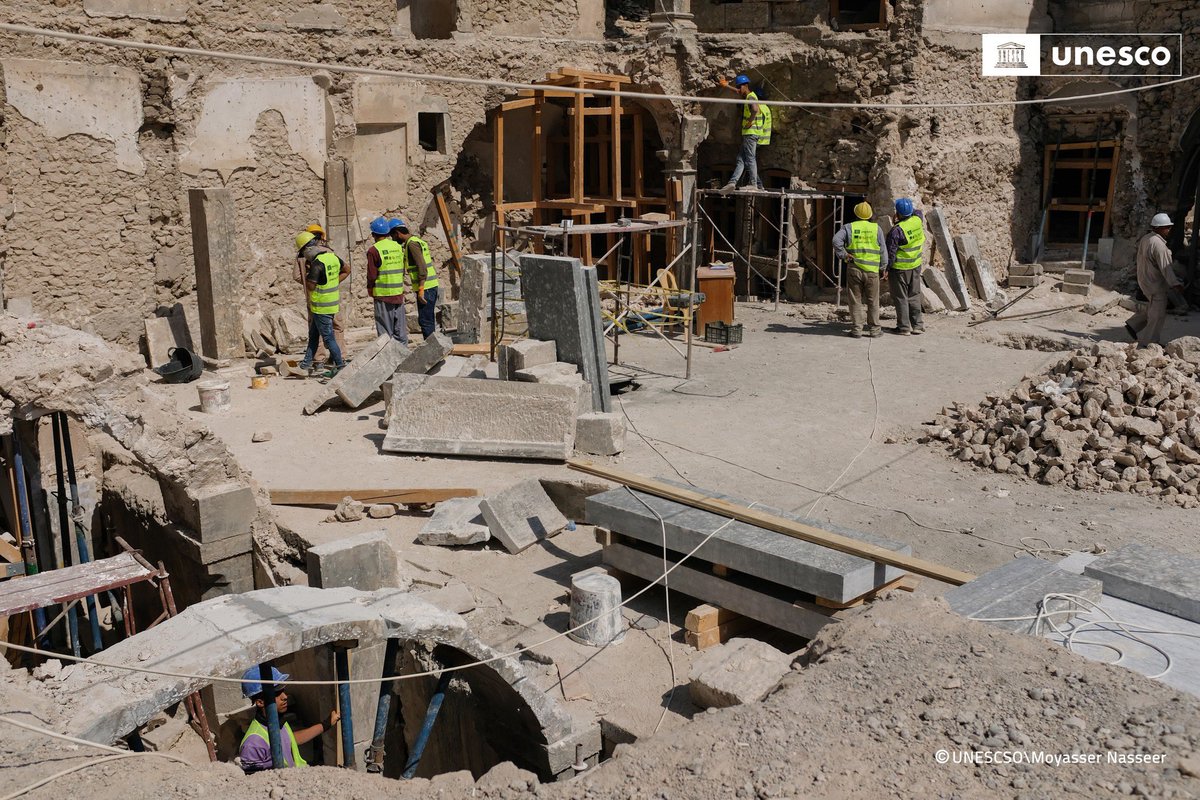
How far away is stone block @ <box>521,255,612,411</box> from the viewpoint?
441 inches

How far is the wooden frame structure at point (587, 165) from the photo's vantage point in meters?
17.2

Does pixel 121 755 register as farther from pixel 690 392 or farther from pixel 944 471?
pixel 690 392

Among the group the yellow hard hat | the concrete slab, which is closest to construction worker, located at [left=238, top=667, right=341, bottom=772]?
the concrete slab

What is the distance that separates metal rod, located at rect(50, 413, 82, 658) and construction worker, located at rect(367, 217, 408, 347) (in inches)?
208

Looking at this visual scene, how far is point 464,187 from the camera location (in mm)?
18000

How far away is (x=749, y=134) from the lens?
17.2 metres

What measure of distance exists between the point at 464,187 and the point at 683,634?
12078 mm

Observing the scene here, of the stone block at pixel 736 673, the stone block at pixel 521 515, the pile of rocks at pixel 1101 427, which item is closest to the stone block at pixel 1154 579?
the stone block at pixel 736 673

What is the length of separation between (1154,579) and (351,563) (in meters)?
4.96

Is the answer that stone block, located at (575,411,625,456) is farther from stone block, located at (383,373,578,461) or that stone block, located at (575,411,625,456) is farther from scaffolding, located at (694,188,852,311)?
scaffolding, located at (694,188,852,311)

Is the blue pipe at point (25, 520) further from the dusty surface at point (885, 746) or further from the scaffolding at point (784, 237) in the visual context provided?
the scaffolding at point (784, 237)

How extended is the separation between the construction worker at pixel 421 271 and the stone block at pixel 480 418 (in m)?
3.43

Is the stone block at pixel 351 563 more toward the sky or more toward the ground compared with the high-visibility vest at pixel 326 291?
more toward the ground

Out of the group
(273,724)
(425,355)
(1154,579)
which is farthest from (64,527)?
(1154,579)
